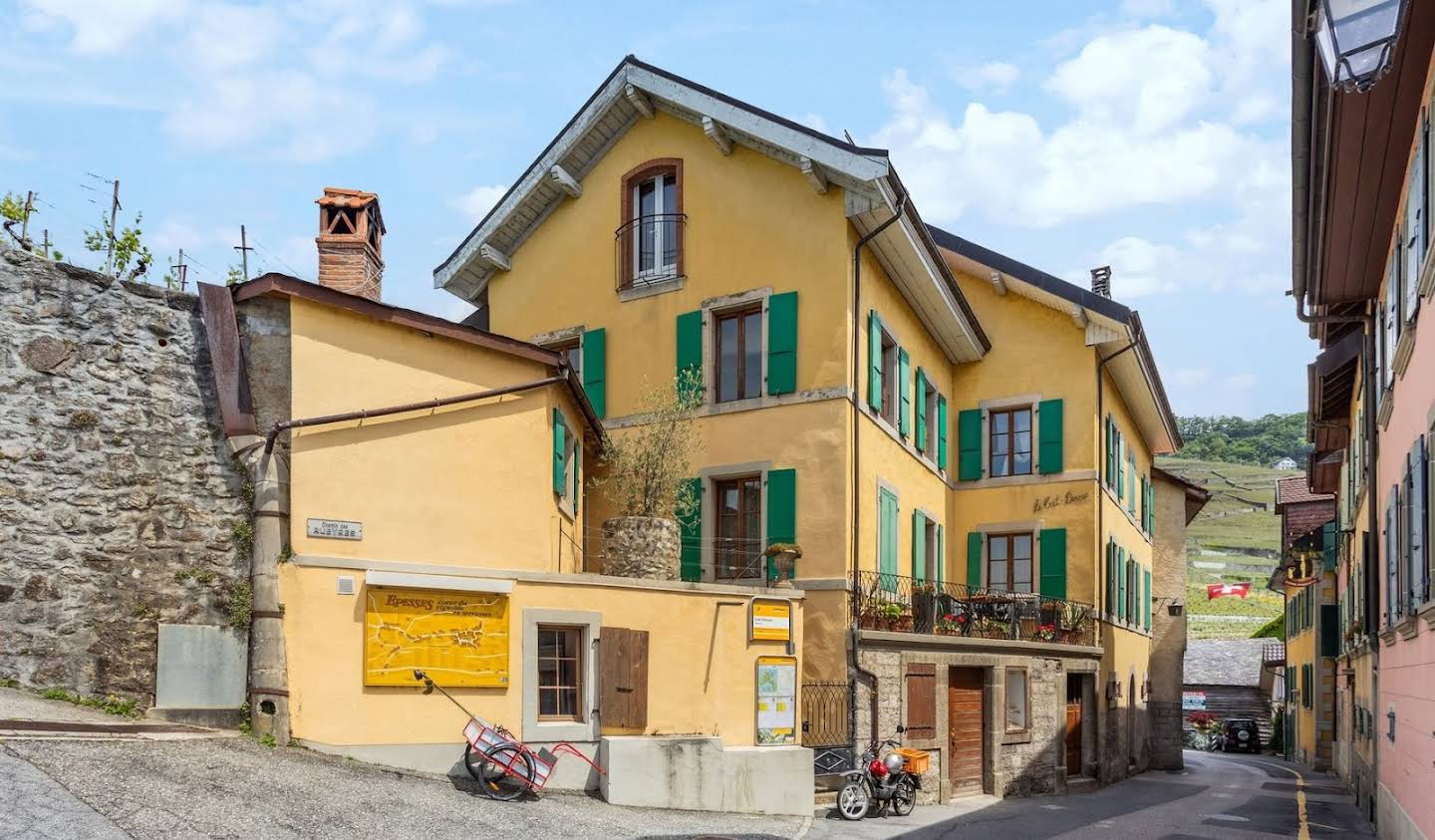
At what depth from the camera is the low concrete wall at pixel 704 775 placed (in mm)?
12461

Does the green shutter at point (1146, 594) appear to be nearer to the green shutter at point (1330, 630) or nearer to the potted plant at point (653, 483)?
the green shutter at point (1330, 630)

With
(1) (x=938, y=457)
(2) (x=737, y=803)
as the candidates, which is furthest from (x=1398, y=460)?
(1) (x=938, y=457)

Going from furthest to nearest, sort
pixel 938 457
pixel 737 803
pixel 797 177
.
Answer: pixel 938 457 < pixel 797 177 < pixel 737 803

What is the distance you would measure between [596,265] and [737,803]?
31.1 ft

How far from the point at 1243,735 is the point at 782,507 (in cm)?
3554

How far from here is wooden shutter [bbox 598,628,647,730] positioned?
12766 millimetres

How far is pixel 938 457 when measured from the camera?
22.0 meters

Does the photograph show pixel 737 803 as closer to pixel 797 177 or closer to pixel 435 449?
pixel 435 449

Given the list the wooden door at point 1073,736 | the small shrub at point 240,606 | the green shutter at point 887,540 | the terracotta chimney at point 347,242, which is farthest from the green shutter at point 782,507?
the wooden door at point 1073,736

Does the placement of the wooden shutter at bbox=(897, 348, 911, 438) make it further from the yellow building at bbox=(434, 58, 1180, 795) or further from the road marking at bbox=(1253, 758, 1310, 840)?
the road marking at bbox=(1253, 758, 1310, 840)

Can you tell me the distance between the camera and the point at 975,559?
22859mm

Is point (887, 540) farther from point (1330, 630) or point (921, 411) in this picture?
point (1330, 630)

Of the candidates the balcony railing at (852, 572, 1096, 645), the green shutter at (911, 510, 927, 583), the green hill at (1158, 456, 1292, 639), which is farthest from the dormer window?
the green hill at (1158, 456, 1292, 639)

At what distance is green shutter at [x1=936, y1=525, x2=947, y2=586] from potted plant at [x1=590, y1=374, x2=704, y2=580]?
235 inches
